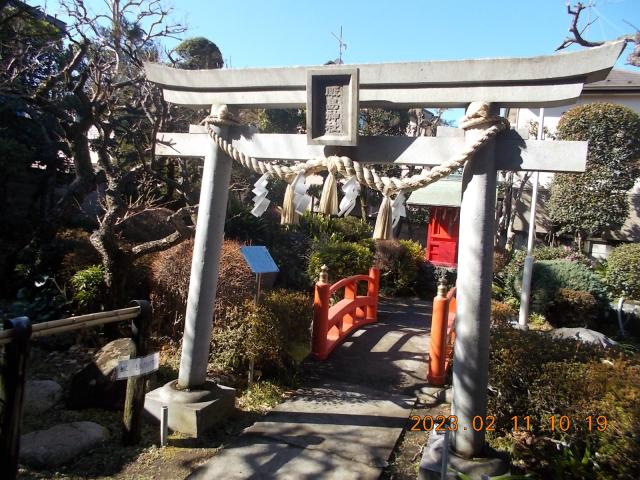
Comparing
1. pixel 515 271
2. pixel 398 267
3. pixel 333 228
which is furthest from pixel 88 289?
pixel 515 271

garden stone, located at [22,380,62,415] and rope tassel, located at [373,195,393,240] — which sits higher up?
rope tassel, located at [373,195,393,240]

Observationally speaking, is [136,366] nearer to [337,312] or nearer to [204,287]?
[204,287]

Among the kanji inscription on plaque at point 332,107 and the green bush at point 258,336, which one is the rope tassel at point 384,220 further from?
the green bush at point 258,336

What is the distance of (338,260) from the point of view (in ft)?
33.8

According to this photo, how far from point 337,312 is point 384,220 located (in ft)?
11.8

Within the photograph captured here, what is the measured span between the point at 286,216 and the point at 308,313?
278cm

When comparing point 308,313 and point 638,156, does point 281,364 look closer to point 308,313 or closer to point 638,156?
point 308,313

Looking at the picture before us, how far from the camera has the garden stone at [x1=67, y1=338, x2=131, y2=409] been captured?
4.77 meters

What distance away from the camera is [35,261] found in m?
7.24

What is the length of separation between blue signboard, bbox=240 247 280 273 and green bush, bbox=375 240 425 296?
6.86 m

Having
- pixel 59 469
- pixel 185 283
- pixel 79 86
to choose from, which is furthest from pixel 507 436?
pixel 79 86

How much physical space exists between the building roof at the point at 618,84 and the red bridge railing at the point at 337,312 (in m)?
12.3

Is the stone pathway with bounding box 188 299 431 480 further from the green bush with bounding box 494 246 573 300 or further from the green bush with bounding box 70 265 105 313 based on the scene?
the green bush with bounding box 494 246 573 300

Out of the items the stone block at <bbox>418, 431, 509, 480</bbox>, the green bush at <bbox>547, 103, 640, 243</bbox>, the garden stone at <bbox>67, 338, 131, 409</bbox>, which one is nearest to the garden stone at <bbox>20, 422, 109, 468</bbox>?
the garden stone at <bbox>67, 338, 131, 409</bbox>
